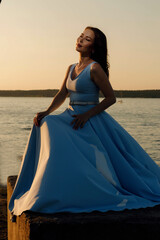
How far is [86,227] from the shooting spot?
201 centimetres

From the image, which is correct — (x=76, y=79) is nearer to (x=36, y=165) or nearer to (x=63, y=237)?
(x=36, y=165)

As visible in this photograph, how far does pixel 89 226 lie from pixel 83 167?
386 millimetres

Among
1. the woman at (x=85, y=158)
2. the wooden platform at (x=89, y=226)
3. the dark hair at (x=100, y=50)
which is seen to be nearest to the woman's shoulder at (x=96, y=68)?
the woman at (x=85, y=158)

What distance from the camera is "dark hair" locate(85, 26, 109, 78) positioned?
8.66ft

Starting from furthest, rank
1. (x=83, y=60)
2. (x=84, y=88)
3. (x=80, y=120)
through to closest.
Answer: (x=83, y=60)
(x=84, y=88)
(x=80, y=120)

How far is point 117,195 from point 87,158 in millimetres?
296

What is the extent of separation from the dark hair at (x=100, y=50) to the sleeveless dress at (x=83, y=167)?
134 mm

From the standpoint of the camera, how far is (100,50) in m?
2.67

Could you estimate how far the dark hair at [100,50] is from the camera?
2639 millimetres

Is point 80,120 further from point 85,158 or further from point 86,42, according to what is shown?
point 86,42

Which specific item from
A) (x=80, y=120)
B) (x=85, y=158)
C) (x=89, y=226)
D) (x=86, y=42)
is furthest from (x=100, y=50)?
(x=89, y=226)

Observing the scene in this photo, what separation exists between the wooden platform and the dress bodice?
0.86m

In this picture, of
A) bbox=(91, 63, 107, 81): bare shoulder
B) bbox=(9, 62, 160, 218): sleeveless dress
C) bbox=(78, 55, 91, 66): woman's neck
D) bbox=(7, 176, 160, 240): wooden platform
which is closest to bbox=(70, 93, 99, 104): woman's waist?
bbox=(9, 62, 160, 218): sleeveless dress

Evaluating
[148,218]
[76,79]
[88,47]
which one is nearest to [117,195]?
[148,218]
